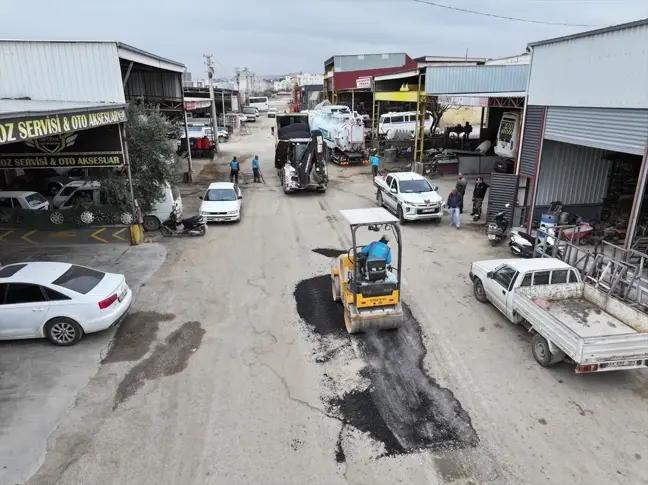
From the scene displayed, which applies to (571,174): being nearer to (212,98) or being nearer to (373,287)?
(373,287)

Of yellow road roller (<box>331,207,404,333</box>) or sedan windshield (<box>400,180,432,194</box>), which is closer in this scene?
yellow road roller (<box>331,207,404,333</box>)

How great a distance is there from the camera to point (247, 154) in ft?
119

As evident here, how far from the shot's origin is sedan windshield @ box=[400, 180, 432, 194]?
1692 cm

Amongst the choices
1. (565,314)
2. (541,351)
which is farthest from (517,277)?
(541,351)

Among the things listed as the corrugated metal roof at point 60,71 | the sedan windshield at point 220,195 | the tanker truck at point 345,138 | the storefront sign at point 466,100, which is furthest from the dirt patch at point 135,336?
the tanker truck at point 345,138

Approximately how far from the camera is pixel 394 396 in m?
7.11

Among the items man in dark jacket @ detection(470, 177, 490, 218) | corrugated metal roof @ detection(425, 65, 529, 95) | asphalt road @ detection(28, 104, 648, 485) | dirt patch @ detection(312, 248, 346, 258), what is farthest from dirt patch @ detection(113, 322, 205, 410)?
corrugated metal roof @ detection(425, 65, 529, 95)

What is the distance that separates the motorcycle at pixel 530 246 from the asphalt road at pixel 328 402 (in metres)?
2.47

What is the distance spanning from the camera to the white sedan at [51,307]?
8.35 m

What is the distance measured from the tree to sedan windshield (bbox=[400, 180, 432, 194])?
8.27 metres

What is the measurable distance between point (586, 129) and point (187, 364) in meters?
11.2

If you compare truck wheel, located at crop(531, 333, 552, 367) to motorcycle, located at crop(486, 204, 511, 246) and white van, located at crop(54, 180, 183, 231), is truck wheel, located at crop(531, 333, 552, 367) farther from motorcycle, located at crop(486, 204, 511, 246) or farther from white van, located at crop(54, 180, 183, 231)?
white van, located at crop(54, 180, 183, 231)

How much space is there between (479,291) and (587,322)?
252 centimetres

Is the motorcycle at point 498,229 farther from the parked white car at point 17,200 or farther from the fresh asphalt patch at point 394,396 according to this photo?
the parked white car at point 17,200
